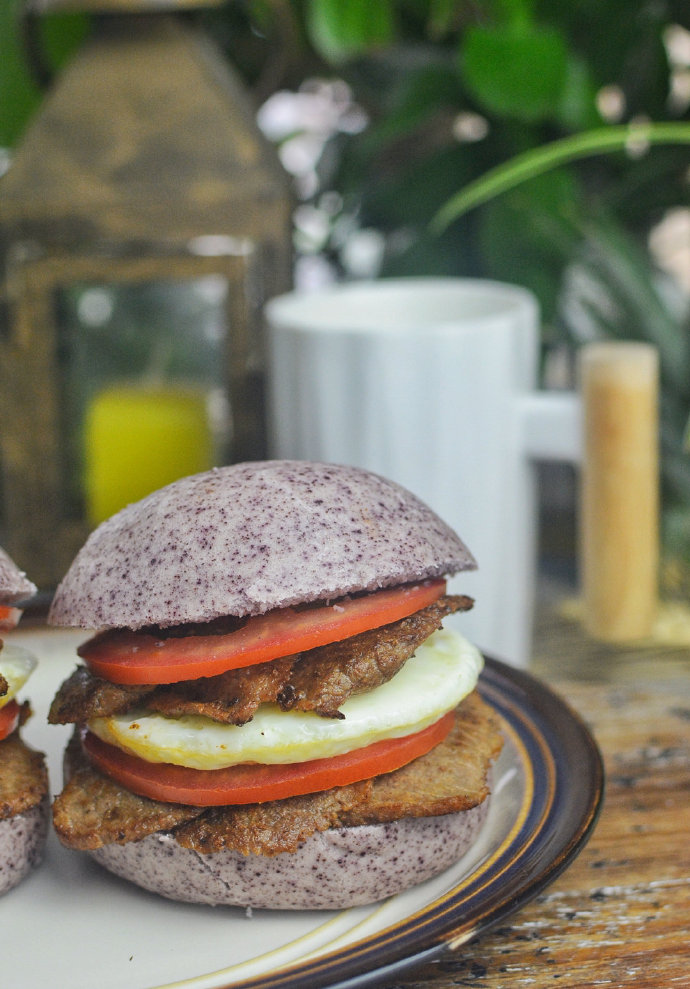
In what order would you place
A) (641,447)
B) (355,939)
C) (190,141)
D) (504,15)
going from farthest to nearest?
(504,15) → (190,141) → (641,447) → (355,939)

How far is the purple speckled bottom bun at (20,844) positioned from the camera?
3.00 ft

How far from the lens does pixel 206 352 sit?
5.57 feet

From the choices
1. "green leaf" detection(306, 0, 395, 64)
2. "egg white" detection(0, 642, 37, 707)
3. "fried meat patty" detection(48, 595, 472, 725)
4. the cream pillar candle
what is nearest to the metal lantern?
"green leaf" detection(306, 0, 395, 64)

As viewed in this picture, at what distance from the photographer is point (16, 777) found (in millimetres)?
942

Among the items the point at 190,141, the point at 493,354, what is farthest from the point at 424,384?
the point at 190,141

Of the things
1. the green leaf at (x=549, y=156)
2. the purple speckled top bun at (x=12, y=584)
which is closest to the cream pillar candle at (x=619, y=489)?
the green leaf at (x=549, y=156)

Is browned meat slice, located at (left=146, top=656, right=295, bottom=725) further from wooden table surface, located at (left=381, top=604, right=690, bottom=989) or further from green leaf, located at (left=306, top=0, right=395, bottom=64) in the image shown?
green leaf, located at (left=306, top=0, right=395, bottom=64)

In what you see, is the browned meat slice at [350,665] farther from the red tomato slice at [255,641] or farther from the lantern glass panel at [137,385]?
the lantern glass panel at [137,385]

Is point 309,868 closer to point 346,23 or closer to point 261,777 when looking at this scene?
point 261,777

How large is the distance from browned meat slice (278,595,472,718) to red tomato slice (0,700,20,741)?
10.6 inches

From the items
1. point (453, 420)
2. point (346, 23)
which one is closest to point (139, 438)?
point (453, 420)

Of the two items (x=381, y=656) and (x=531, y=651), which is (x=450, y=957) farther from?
(x=531, y=651)

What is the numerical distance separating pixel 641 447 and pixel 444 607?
21.6 inches

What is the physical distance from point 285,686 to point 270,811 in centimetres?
10
